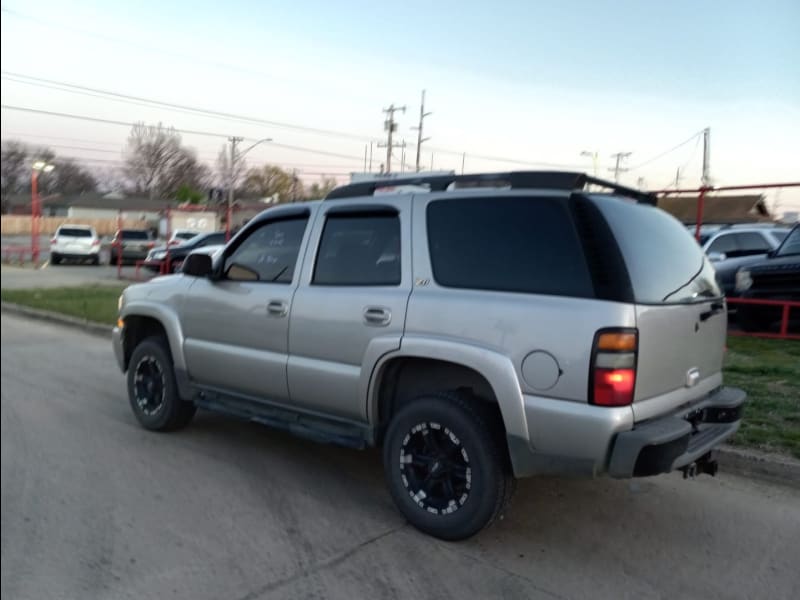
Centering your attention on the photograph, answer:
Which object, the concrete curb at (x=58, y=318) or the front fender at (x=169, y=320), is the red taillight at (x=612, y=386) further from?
the concrete curb at (x=58, y=318)

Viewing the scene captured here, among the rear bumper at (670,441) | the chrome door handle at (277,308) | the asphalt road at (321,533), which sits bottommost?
the asphalt road at (321,533)

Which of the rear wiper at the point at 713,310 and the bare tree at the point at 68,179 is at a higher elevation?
the bare tree at the point at 68,179

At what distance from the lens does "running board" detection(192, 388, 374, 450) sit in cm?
426

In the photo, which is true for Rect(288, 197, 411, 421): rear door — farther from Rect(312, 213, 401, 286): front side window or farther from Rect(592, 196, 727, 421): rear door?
Rect(592, 196, 727, 421): rear door

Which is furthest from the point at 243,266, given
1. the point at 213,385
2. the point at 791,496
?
the point at 791,496

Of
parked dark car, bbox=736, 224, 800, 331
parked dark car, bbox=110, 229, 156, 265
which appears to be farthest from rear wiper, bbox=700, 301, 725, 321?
parked dark car, bbox=110, 229, 156, 265

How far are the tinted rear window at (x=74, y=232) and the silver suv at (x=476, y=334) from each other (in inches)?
816

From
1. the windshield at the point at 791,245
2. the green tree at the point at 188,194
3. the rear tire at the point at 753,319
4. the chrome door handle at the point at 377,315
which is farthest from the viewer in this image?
the rear tire at the point at 753,319

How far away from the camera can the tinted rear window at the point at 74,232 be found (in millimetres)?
23469

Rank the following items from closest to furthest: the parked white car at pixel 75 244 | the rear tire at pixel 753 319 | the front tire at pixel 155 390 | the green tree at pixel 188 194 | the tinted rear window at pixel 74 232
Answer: the front tire at pixel 155 390 < the green tree at pixel 188 194 < the rear tire at pixel 753 319 < the parked white car at pixel 75 244 < the tinted rear window at pixel 74 232

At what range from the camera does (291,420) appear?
4.62 m

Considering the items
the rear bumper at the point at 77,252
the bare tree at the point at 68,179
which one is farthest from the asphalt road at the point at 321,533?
the rear bumper at the point at 77,252

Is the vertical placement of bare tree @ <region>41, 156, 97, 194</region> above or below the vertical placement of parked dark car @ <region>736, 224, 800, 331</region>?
above

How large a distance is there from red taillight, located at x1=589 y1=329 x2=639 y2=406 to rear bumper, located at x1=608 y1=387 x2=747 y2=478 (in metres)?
0.19
